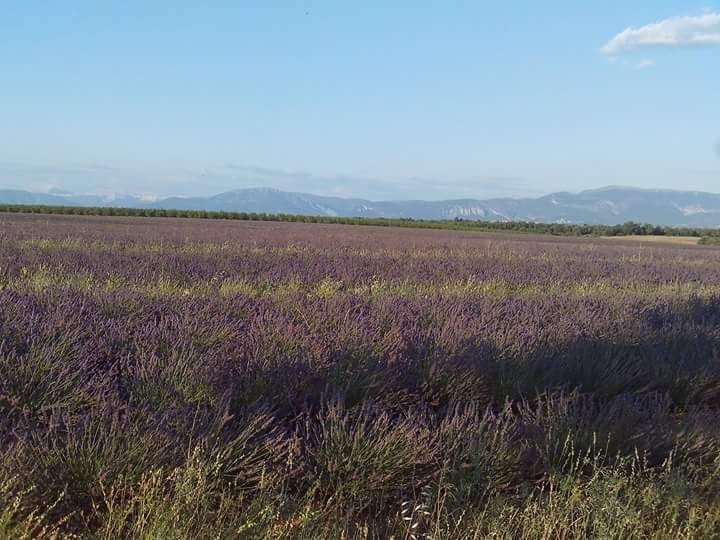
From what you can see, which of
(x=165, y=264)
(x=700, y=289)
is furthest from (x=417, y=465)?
(x=700, y=289)

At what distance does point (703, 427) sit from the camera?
3.71m

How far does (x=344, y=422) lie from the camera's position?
2.94m

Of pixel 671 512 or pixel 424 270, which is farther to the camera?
pixel 424 270

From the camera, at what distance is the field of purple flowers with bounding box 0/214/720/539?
2506 mm

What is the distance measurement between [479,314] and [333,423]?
3.78 meters

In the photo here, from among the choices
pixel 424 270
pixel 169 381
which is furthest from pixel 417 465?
pixel 424 270

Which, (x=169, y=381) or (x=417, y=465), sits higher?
(x=169, y=381)

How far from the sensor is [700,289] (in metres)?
12.7

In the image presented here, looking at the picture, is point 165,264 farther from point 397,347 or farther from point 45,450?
point 45,450

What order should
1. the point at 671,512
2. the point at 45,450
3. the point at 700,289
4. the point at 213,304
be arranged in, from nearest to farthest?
the point at 45,450 < the point at 671,512 < the point at 213,304 < the point at 700,289

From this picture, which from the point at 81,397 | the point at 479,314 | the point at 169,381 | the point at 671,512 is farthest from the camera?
the point at 479,314

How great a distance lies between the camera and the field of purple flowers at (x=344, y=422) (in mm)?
2506

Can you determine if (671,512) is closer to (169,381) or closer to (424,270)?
(169,381)

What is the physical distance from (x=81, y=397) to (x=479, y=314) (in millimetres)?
4219
